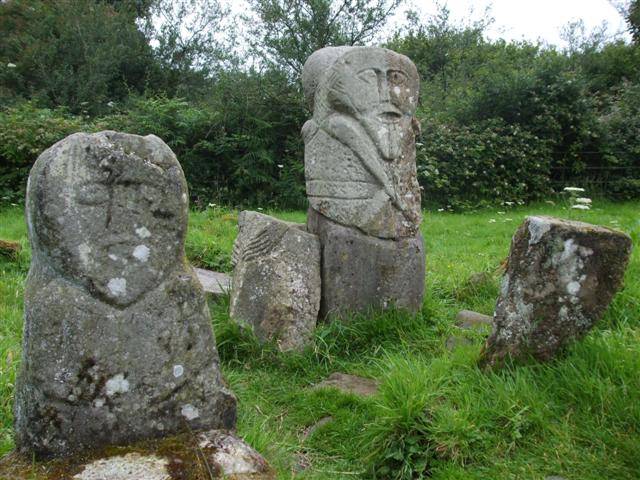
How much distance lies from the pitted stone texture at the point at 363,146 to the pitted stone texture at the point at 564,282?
1769mm

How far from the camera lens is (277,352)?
4.75 metres

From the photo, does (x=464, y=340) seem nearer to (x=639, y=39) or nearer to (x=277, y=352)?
(x=277, y=352)

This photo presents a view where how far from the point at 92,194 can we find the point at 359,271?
9.87 ft

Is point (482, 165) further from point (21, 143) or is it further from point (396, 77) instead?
point (21, 143)

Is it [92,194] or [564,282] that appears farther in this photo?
[564,282]

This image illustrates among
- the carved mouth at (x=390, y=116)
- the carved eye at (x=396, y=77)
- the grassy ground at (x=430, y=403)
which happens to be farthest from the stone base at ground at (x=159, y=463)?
the carved eye at (x=396, y=77)

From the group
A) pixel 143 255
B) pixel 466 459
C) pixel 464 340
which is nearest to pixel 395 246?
pixel 464 340

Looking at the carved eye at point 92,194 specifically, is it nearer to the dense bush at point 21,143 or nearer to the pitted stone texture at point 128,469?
the pitted stone texture at point 128,469

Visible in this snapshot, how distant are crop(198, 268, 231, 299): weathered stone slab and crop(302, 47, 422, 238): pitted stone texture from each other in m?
1.20

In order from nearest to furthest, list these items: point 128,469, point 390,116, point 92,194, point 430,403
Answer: point 128,469, point 92,194, point 430,403, point 390,116

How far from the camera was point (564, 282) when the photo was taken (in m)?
3.46

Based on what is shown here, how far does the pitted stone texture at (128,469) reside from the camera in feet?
7.34

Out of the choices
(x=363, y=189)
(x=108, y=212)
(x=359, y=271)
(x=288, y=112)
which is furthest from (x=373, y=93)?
(x=288, y=112)

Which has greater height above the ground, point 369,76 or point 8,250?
point 369,76
